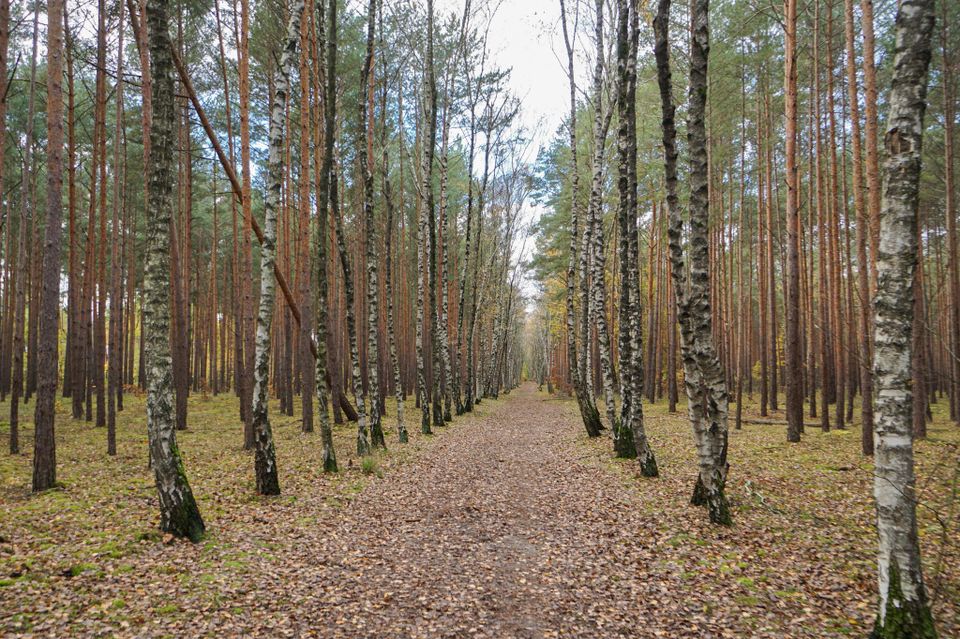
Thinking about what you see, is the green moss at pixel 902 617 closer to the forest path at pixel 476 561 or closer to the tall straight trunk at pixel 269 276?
the forest path at pixel 476 561

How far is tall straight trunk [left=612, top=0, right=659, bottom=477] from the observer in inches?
363

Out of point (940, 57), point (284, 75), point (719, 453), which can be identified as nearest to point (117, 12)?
point (284, 75)

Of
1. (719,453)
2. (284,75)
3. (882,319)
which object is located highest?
(284,75)

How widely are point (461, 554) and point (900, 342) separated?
15.8 feet

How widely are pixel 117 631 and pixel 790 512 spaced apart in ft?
25.7

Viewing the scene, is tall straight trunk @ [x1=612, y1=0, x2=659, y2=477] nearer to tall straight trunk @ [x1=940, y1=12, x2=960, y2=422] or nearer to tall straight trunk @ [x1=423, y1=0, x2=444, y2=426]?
tall straight trunk @ [x1=423, y1=0, x2=444, y2=426]

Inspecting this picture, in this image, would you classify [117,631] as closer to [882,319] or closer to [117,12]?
[882,319]

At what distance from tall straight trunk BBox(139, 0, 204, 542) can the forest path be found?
1627 millimetres

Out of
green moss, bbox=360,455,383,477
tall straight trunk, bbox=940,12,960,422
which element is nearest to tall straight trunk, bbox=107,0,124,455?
green moss, bbox=360,455,383,477

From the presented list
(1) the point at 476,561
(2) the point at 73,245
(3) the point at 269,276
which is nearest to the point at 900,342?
(1) the point at 476,561

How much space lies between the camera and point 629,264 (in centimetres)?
1020

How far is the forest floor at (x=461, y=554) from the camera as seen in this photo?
13.4ft

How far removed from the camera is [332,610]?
4.34m

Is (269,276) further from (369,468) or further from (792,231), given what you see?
(792,231)
